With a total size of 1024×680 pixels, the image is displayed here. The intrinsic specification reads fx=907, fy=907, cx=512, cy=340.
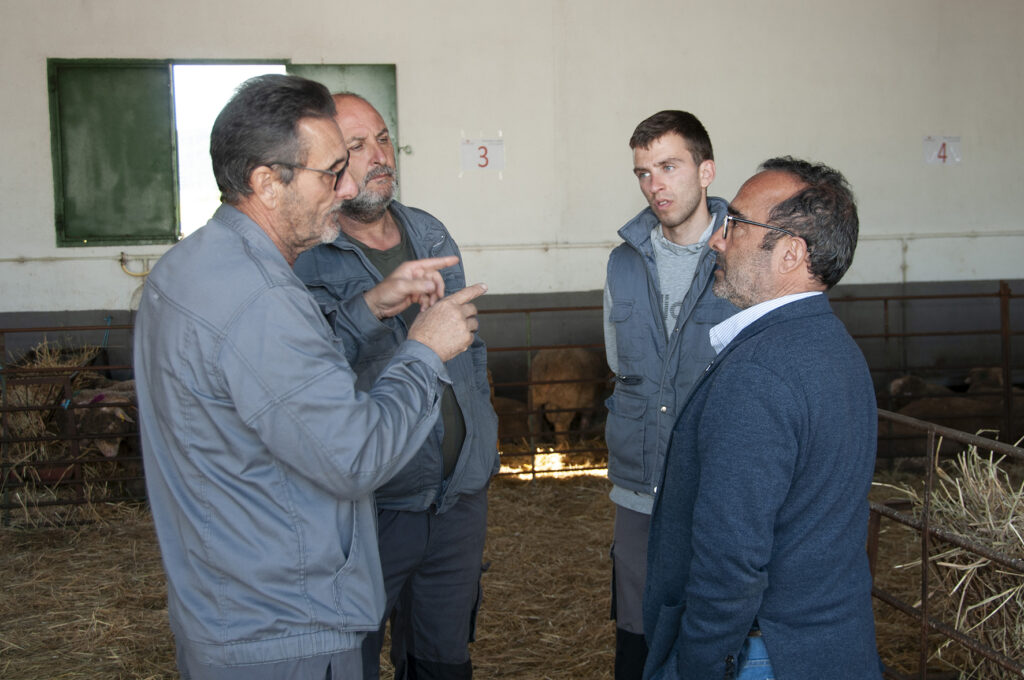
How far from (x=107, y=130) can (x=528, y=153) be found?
3402mm

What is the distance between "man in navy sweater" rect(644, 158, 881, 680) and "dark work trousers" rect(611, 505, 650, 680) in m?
1.12

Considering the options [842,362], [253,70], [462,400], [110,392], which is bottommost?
[110,392]

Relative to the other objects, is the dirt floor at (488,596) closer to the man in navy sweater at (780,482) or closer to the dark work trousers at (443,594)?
the dark work trousers at (443,594)

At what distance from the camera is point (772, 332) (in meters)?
1.79

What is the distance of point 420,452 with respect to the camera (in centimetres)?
266

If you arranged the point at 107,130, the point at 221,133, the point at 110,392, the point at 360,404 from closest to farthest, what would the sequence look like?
the point at 360,404 < the point at 221,133 < the point at 110,392 < the point at 107,130

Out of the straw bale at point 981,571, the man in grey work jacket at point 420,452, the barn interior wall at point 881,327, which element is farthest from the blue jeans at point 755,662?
the barn interior wall at point 881,327

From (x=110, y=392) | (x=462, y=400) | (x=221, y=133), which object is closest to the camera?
(x=221, y=133)

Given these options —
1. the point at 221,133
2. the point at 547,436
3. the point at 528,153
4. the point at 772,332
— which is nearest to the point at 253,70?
the point at 528,153

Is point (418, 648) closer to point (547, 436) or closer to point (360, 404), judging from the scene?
point (360, 404)

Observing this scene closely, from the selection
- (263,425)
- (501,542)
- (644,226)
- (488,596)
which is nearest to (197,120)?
(501,542)

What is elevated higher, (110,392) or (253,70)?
(253,70)

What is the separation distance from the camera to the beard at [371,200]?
278 cm

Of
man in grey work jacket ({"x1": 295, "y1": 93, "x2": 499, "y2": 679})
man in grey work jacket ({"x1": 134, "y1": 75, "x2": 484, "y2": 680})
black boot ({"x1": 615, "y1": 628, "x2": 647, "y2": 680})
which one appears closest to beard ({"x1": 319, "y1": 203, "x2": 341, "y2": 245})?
man in grey work jacket ({"x1": 134, "y1": 75, "x2": 484, "y2": 680})
